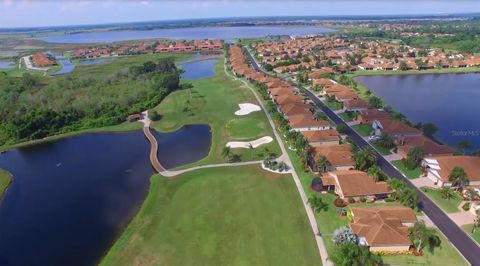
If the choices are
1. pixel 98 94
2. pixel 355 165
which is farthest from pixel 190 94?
pixel 355 165

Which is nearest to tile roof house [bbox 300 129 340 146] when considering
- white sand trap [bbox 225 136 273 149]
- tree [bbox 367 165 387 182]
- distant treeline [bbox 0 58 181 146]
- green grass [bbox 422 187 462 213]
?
white sand trap [bbox 225 136 273 149]

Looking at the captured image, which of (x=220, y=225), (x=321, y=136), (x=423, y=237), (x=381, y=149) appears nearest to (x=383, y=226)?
(x=423, y=237)

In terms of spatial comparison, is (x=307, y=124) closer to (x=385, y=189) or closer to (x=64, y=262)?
(x=385, y=189)

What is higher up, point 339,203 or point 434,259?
point 339,203

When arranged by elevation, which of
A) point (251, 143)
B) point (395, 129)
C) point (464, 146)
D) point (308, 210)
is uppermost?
point (395, 129)

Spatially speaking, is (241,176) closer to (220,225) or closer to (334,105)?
(220,225)

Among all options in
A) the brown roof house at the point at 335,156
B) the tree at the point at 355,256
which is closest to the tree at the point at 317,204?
the brown roof house at the point at 335,156
